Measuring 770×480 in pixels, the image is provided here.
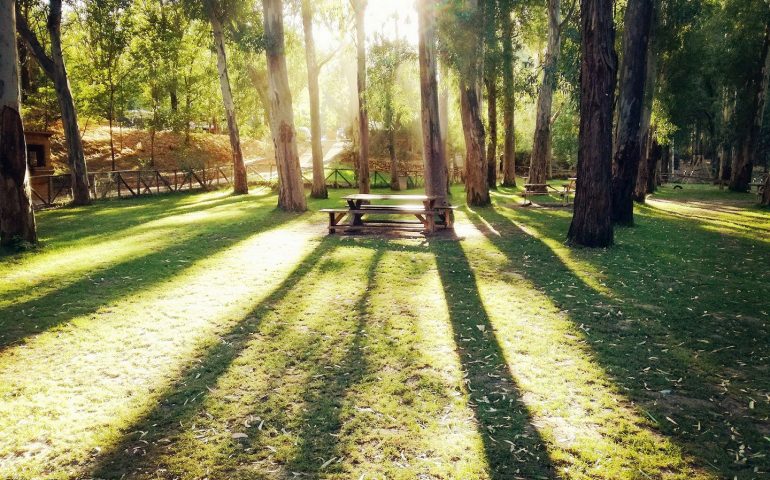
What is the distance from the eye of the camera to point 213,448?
3.29 m

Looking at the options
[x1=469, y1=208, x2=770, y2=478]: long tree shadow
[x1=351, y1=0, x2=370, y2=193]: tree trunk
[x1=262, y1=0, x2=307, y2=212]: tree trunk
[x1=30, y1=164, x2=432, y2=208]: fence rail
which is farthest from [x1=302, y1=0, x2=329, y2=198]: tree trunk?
[x1=469, y1=208, x2=770, y2=478]: long tree shadow

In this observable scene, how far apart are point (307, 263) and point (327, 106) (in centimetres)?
5344

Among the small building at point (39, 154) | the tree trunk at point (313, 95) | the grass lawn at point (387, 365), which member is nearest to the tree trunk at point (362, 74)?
the tree trunk at point (313, 95)

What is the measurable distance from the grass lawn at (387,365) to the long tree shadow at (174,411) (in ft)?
0.06

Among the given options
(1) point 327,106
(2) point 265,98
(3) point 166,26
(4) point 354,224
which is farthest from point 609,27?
(1) point 327,106

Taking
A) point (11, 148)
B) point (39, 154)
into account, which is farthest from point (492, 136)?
point (39, 154)

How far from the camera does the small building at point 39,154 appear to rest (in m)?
22.1

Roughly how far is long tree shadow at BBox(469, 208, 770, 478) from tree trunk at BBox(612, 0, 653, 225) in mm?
3057

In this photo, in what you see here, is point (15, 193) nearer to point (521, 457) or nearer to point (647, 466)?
point (521, 457)

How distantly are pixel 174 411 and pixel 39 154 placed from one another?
25.5 m

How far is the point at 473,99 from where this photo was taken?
52.2 ft

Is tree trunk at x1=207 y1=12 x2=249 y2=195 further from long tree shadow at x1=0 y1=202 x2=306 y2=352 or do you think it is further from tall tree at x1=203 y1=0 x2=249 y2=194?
long tree shadow at x1=0 y1=202 x2=306 y2=352

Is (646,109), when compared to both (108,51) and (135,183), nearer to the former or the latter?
(135,183)

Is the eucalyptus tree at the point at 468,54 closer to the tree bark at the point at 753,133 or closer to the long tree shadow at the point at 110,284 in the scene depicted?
the long tree shadow at the point at 110,284
